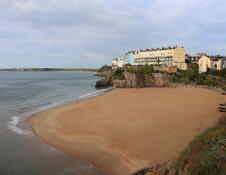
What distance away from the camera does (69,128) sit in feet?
55.5

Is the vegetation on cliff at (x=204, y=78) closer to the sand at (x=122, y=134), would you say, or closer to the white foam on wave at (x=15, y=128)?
the sand at (x=122, y=134)

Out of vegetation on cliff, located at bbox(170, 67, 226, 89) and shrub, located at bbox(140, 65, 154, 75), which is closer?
vegetation on cliff, located at bbox(170, 67, 226, 89)

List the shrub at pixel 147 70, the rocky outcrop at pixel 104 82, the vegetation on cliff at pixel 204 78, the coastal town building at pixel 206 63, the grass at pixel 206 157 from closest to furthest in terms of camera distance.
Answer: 1. the grass at pixel 206 157
2. the vegetation on cliff at pixel 204 78
3. the shrub at pixel 147 70
4. the coastal town building at pixel 206 63
5. the rocky outcrop at pixel 104 82

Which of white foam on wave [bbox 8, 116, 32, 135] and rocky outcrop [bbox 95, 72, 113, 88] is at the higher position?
rocky outcrop [bbox 95, 72, 113, 88]

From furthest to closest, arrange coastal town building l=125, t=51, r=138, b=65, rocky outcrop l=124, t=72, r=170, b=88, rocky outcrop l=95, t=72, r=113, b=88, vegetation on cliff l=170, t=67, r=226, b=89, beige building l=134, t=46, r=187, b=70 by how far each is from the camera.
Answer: coastal town building l=125, t=51, r=138, b=65
beige building l=134, t=46, r=187, b=70
rocky outcrop l=95, t=72, r=113, b=88
rocky outcrop l=124, t=72, r=170, b=88
vegetation on cliff l=170, t=67, r=226, b=89

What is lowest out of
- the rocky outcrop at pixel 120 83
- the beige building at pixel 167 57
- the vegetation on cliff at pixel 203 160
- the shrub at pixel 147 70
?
the vegetation on cliff at pixel 203 160

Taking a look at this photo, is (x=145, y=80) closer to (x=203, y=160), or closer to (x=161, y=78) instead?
(x=161, y=78)

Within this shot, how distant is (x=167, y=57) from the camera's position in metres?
65.4

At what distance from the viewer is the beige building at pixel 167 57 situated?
2511 inches

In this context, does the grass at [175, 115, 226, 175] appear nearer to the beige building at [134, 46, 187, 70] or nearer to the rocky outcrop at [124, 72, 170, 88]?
the rocky outcrop at [124, 72, 170, 88]

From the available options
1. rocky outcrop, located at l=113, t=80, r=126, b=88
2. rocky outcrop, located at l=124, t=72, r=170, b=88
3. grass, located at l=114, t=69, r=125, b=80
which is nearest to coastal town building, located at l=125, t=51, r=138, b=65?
grass, located at l=114, t=69, r=125, b=80

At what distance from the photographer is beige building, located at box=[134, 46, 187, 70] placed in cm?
6378

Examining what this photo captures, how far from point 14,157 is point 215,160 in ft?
38.4

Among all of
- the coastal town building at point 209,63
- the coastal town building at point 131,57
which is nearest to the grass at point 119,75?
the coastal town building at point 131,57
